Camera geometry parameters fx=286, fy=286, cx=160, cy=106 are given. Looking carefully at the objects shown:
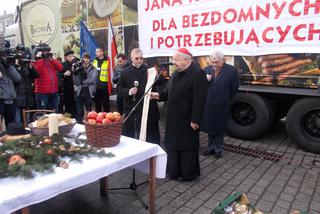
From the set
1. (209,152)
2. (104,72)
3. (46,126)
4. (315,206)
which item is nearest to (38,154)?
(46,126)

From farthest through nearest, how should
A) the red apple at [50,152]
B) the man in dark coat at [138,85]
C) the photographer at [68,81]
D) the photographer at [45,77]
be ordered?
the photographer at [68,81] → the photographer at [45,77] → the man in dark coat at [138,85] → the red apple at [50,152]

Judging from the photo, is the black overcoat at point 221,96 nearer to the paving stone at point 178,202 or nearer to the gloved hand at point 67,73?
the paving stone at point 178,202

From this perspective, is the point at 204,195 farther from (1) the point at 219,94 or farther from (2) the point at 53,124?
(2) the point at 53,124

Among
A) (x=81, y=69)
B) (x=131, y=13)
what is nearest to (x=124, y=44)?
(x=131, y=13)

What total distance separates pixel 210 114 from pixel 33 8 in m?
8.00

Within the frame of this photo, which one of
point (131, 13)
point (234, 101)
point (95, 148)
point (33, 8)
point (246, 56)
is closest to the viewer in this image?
point (95, 148)

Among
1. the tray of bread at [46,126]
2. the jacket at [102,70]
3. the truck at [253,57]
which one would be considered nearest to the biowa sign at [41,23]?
the truck at [253,57]

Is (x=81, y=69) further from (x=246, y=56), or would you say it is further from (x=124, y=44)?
(x=246, y=56)

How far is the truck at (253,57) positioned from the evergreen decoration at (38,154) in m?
3.32

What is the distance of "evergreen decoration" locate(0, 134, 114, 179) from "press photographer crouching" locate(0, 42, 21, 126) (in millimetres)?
2440

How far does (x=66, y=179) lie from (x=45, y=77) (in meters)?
4.09

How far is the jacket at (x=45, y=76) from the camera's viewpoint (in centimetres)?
542

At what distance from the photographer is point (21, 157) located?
1960 mm

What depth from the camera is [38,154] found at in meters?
1.98
